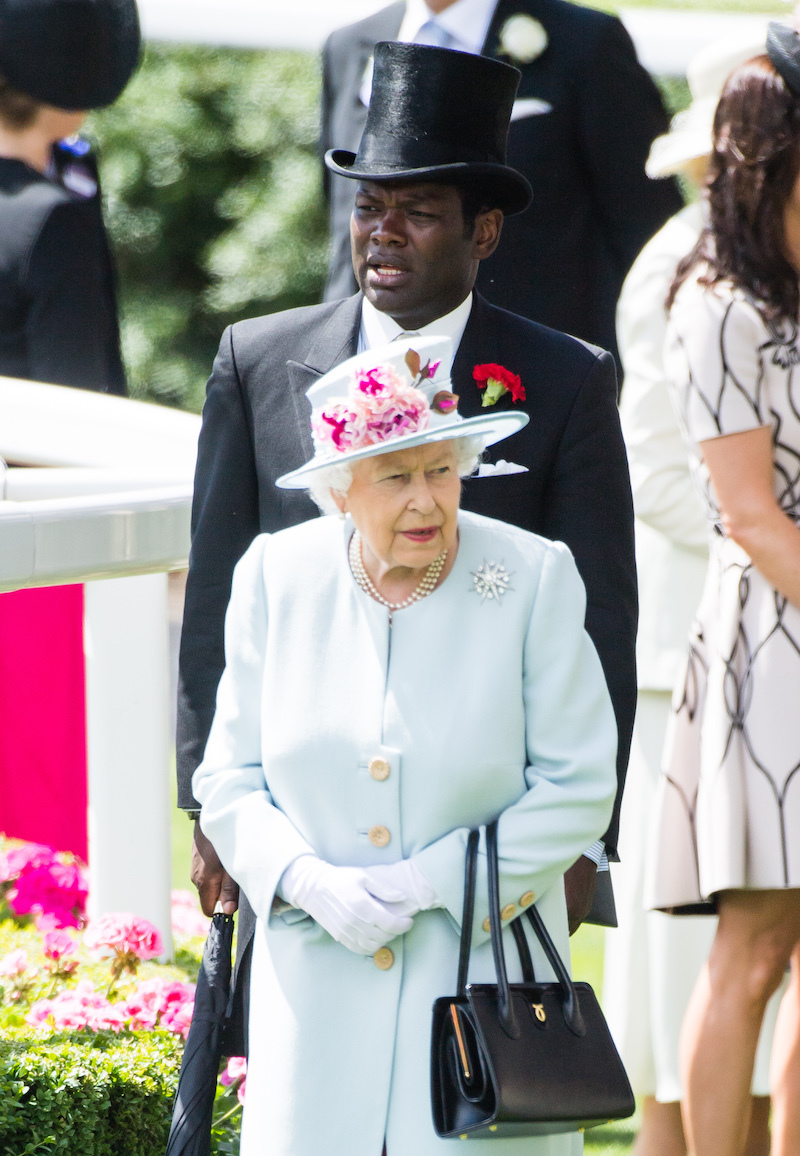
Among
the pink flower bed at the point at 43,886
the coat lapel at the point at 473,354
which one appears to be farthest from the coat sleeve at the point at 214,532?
the pink flower bed at the point at 43,886

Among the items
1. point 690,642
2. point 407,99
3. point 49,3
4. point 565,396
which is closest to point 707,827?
point 690,642

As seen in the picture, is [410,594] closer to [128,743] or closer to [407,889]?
[407,889]

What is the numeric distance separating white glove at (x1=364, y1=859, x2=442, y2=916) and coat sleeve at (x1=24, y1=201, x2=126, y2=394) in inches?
103

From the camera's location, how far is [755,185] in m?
3.37

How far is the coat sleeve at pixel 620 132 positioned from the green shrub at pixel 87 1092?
7.79ft

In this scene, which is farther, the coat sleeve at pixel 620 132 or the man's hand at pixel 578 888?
the coat sleeve at pixel 620 132

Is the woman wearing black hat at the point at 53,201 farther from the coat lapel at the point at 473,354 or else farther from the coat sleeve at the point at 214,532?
the coat lapel at the point at 473,354

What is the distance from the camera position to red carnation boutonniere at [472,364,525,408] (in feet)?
9.06

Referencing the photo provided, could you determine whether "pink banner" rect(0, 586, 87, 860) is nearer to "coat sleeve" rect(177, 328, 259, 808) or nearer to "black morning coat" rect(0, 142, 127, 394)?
"black morning coat" rect(0, 142, 127, 394)

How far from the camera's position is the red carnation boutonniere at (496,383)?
276 cm

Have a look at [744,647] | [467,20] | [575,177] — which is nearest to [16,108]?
[467,20]

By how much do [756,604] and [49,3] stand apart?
106 inches

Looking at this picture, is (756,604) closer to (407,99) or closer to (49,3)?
(407,99)

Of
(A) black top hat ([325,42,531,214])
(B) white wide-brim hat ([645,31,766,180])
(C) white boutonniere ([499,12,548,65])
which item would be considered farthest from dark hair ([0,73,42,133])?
(A) black top hat ([325,42,531,214])
